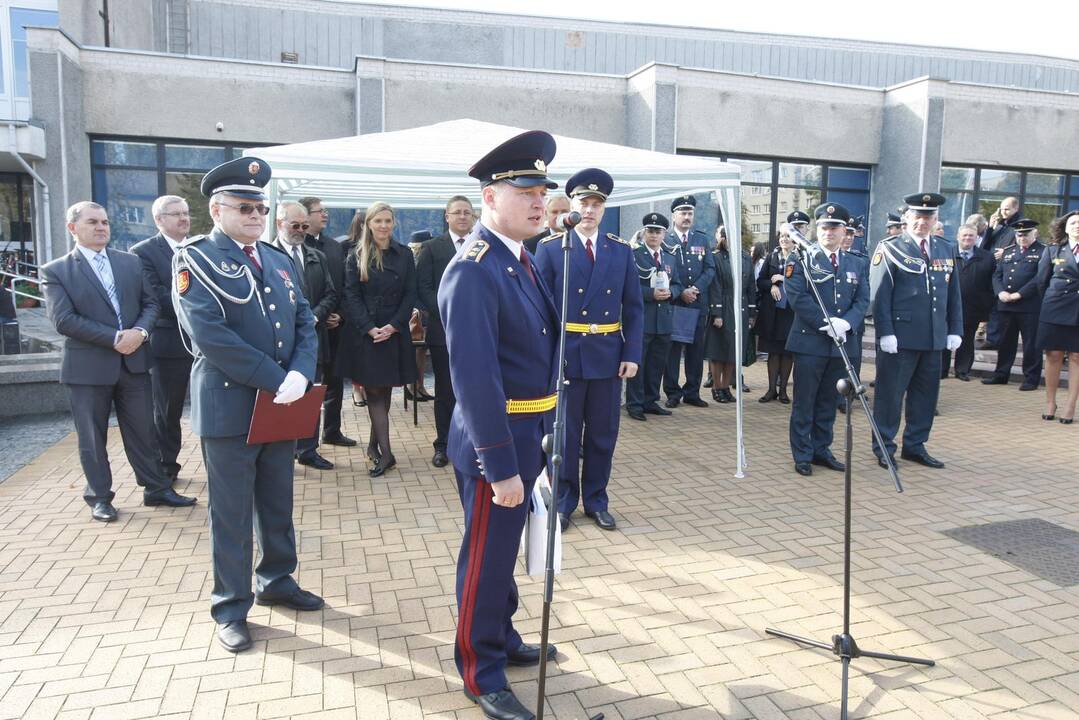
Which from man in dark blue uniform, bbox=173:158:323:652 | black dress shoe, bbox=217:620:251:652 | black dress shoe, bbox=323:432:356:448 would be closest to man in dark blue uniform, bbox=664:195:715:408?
black dress shoe, bbox=323:432:356:448

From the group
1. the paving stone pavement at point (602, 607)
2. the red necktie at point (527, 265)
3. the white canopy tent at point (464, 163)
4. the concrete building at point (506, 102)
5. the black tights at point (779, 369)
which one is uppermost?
the concrete building at point (506, 102)

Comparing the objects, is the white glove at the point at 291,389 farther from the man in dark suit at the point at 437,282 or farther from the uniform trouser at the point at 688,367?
the uniform trouser at the point at 688,367

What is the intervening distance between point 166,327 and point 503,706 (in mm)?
3857

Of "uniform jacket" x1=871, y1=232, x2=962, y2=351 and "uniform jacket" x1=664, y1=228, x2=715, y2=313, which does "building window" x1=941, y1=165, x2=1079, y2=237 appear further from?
"uniform jacket" x1=871, y1=232, x2=962, y2=351

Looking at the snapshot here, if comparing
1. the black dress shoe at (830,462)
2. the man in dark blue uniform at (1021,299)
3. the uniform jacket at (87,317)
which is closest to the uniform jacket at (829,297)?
the black dress shoe at (830,462)

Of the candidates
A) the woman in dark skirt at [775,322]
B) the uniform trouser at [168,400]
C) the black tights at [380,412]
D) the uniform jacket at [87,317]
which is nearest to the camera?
the uniform jacket at [87,317]

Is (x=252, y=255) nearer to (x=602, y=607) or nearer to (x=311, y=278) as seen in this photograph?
(x=602, y=607)

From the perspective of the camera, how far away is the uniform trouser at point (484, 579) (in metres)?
2.77

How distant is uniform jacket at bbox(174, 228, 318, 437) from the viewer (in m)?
3.24

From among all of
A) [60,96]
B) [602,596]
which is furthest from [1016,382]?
[60,96]

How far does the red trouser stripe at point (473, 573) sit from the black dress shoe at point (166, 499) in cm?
314

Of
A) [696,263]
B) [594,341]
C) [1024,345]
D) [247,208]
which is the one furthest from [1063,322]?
[247,208]

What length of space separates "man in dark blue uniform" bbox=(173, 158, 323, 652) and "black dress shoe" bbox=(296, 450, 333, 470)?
259cm

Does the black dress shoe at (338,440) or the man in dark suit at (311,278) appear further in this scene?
the black dress shoe at (338,440)
